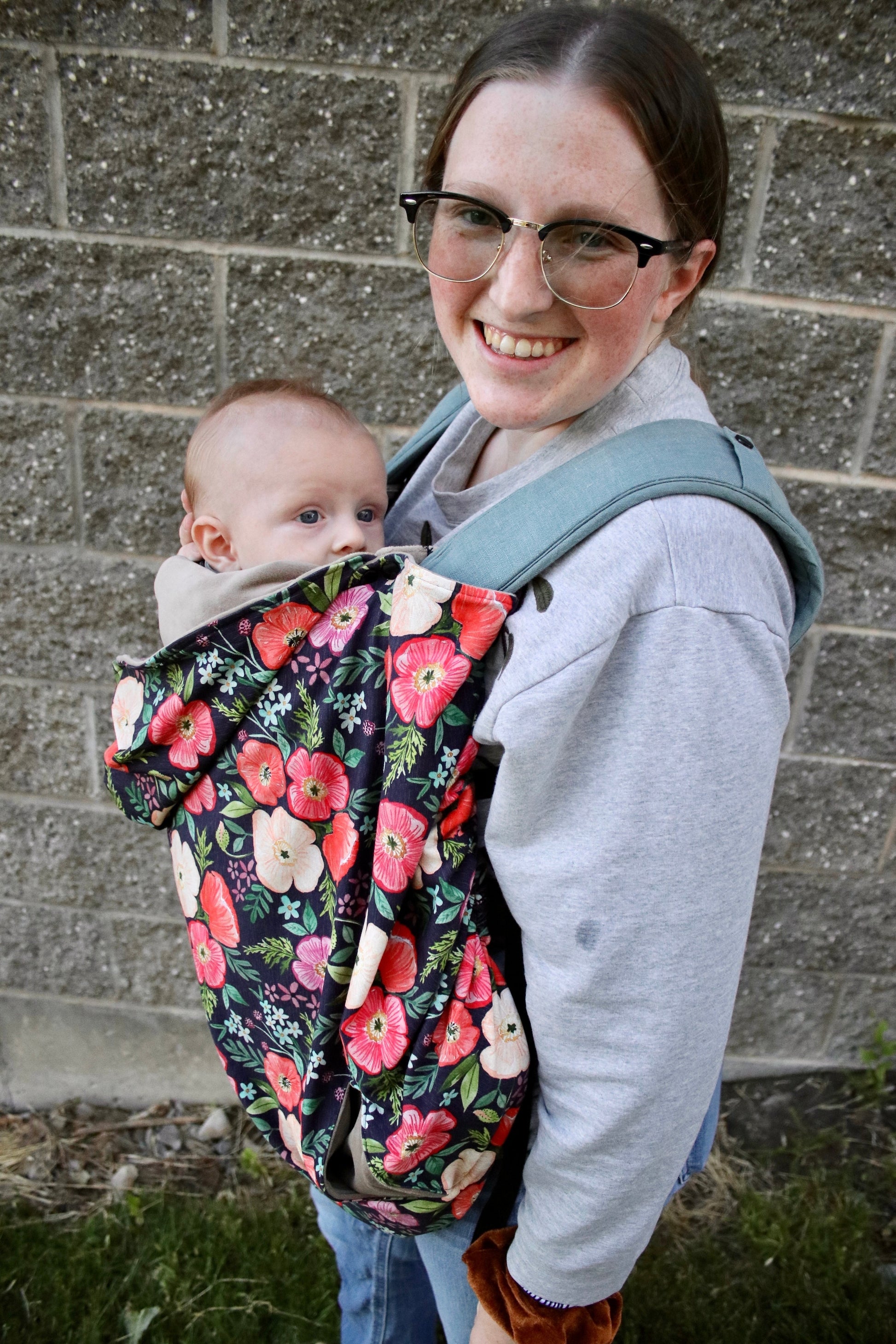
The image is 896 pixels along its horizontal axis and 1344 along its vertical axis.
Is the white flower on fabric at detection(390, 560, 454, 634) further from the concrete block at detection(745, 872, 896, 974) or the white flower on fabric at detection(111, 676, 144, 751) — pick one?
the concrete block at detection(745, 872, 896, 974)

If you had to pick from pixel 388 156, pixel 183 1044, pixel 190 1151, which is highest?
pixel 388 156

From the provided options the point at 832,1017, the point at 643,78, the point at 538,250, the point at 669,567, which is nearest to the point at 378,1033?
the point at 669,567

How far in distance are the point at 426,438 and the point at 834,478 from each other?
96cm

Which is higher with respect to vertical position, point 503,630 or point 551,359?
point 551,359

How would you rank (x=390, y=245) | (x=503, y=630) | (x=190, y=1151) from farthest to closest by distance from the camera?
(x=190, y=1151), (x=390, y=245), (x=503, y=630)

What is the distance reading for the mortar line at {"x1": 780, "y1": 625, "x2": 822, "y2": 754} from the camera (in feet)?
6.62

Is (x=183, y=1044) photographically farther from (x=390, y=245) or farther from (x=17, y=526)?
(x=390, y=245)

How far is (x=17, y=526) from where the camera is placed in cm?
203

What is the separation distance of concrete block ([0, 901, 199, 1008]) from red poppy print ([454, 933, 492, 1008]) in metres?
1.52

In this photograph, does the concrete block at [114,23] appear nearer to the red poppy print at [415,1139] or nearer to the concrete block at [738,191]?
the concrete block at [738,191]

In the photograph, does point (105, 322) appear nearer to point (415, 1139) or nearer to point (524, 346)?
point (524, 346)

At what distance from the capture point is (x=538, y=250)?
916 mm

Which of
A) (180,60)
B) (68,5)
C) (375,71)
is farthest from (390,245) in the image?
(68,5)

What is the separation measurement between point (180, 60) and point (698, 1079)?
1.82m
